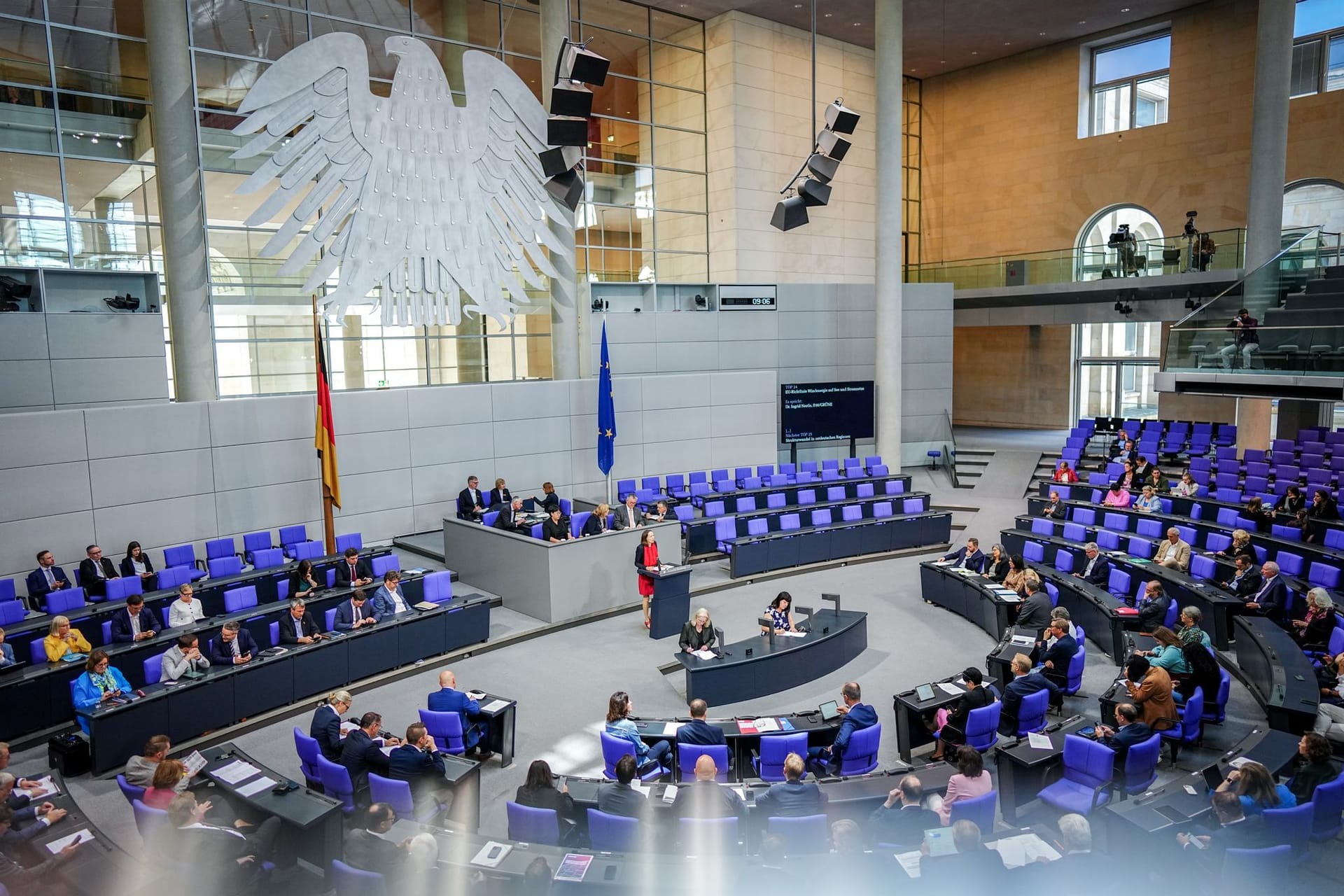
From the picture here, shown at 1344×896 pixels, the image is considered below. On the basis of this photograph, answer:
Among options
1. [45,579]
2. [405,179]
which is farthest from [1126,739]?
[405,179]

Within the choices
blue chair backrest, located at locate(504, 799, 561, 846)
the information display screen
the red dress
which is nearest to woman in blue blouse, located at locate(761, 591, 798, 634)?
the red dress

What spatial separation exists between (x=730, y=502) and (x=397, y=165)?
8304 mm

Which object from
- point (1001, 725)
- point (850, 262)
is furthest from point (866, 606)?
point (850, 262)

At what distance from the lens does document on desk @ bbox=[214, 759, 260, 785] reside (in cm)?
619

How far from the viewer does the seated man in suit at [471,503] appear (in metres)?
14.2

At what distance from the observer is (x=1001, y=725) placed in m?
8.03

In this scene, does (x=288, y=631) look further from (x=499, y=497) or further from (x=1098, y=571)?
(x=1098, y=571)

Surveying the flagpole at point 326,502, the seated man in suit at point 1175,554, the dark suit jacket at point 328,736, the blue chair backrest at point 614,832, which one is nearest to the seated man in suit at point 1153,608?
the seated man in suit at point 1175,554

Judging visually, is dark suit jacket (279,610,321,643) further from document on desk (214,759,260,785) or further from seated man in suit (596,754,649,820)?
seated man in suit (596,754,649,820)

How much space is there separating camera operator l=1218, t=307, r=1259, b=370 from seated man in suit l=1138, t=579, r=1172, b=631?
6351mm

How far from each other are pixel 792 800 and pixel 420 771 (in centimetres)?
268

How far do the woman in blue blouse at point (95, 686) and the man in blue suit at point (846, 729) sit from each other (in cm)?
619

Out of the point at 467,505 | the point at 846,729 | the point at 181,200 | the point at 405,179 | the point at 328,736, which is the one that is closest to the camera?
the point at 328,736

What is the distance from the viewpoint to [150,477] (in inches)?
506
